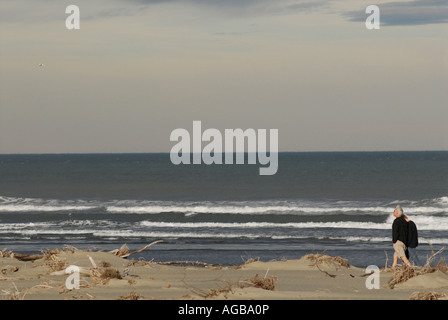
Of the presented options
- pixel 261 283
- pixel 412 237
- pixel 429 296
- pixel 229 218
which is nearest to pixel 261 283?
pixel 261 283

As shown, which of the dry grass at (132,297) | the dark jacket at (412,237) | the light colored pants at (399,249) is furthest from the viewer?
the dark jacket at (412,237)

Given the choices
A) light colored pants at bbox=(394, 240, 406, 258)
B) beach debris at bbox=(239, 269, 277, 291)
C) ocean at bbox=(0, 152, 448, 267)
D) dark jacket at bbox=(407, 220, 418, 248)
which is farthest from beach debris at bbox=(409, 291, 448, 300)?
ocean at bbox=(0, 152, 448, 267)

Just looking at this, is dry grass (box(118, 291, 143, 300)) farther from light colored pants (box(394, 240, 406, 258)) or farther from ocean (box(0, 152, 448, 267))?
ocean (box(0, 152, 448, 267))

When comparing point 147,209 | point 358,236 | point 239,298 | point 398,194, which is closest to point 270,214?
point 147,209

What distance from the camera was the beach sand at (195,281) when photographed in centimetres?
1027

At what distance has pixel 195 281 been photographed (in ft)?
38.4

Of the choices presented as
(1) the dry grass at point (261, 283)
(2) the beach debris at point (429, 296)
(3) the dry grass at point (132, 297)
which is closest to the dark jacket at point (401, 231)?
(2) the beach debris at point (429, 296)

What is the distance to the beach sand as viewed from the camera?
10273mm

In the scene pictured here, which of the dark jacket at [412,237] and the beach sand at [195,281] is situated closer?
the beach sand at [195,281]

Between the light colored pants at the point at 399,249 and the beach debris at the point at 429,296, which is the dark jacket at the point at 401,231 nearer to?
the light colored pants at the point at 399,249

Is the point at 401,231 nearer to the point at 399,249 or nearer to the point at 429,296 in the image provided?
the point at 399,249

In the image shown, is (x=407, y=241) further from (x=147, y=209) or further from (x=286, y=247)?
(x=147, y=209)
